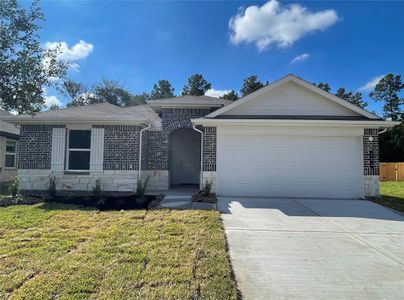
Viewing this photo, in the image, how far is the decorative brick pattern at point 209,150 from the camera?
11547 millimetres

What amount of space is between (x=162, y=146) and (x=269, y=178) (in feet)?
17.3

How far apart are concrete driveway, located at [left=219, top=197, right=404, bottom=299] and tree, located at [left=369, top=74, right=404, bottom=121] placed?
38.1 metres

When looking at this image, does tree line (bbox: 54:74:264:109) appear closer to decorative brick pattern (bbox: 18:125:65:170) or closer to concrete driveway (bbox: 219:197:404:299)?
decorative brick pattern (bbox: 18:125:65:170)

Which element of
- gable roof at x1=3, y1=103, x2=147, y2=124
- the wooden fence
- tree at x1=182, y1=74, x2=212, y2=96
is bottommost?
the wooden fence

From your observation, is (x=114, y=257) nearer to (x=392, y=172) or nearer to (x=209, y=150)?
(x=209, y=150)

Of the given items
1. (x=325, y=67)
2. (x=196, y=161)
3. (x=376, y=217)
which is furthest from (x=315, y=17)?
(x=196, y=161)

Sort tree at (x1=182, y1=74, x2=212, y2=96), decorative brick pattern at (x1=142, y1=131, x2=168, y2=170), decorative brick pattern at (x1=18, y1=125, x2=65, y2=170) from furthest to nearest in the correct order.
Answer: tree at (x1=182, y1=74, x2=212, y2=96) → decorative brick pattern at (x1=142, y1=131, x2=168, y2=170) → decorative brick pattern at (x1=18, y1=125, x2=65, y2=170)

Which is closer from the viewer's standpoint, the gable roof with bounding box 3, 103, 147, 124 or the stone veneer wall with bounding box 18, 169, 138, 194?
the gable roof with bounding box 3, 103, 147, 124

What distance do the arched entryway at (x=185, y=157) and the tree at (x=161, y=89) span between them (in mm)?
31416

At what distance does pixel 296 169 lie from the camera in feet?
37.8

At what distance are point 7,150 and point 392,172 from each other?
29389 millimetres

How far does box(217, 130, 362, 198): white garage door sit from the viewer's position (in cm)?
1148

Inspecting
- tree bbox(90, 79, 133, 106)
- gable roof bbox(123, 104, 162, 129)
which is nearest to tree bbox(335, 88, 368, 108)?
tree bbox(90, 79, 133, 106)

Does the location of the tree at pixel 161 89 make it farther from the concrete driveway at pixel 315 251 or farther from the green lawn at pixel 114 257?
the green lawn at pixel 114 257
